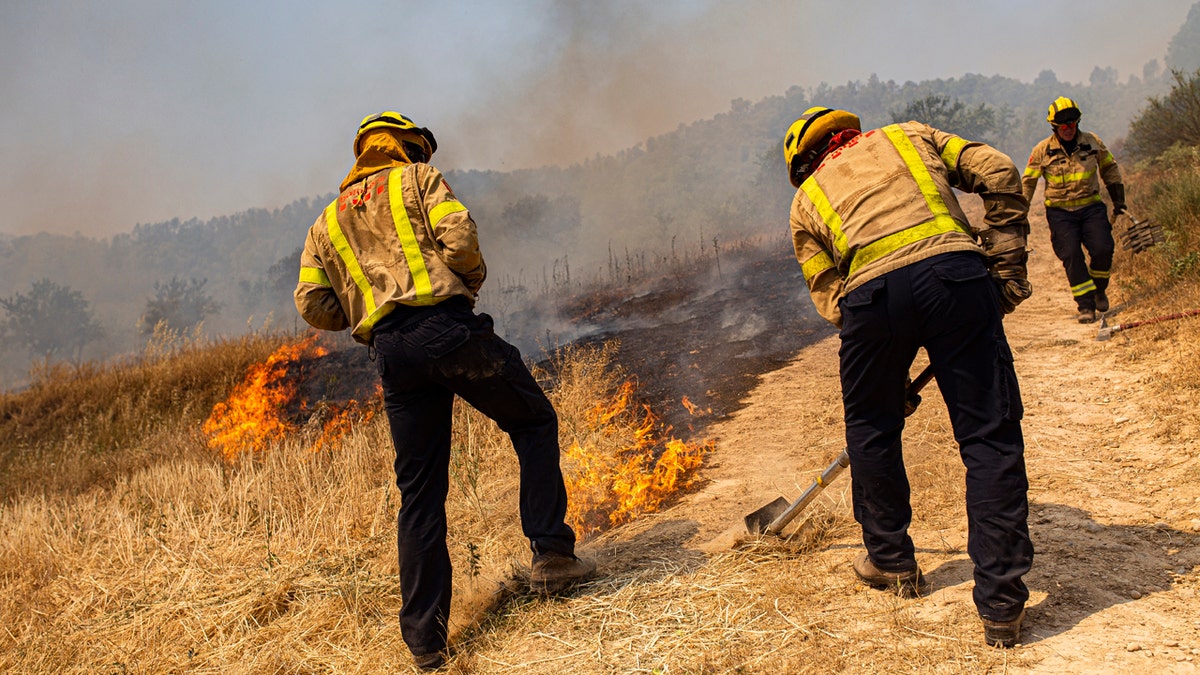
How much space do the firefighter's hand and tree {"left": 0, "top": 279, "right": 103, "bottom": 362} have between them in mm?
47206

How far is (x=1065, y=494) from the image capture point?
3240 mm

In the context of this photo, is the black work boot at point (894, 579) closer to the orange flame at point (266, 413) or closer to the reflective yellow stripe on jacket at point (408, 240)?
the reflective yellow stripe on jacket at point (408, 240)

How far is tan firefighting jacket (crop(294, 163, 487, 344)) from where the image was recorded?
109 inches

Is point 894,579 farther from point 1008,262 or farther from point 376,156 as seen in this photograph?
point 376,156

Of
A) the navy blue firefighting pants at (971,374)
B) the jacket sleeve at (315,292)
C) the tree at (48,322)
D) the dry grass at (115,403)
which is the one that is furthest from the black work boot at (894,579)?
the tree at (48,322)

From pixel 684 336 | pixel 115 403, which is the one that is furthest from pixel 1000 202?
pixel 115 403

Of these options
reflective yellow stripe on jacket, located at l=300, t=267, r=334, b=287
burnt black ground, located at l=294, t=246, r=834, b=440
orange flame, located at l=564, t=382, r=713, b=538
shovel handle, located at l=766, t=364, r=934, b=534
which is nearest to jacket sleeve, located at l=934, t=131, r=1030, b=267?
shovel handle, located at l=766, t=364, r=934, b=534

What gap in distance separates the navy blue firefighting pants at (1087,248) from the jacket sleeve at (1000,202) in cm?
469

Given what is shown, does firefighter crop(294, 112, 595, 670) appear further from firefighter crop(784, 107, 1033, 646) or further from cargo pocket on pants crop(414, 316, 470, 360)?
firefighter crop(784, 107, 1033, 646)

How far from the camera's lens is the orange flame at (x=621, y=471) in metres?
4.09

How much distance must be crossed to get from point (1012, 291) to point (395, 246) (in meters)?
2.36

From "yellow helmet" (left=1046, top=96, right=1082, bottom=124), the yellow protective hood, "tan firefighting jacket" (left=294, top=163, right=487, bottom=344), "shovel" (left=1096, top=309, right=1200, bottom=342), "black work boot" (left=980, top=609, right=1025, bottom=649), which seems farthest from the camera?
"yellow helmet" (left=1046, top=96, right=1082, bottom=124)

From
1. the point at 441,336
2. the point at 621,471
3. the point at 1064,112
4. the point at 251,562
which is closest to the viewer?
the point at 441,336

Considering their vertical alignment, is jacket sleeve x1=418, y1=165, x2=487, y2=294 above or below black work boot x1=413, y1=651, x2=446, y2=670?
above
